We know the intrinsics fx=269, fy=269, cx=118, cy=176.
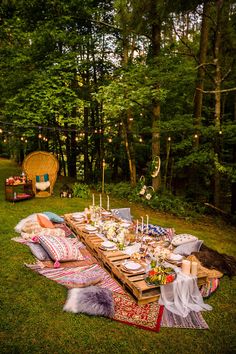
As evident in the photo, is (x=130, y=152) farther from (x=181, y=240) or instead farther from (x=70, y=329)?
(x=70, y=329)

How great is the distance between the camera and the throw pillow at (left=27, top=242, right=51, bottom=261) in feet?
20.3

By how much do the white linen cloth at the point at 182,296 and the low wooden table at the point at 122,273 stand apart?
0.18m

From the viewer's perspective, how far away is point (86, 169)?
1773 cm

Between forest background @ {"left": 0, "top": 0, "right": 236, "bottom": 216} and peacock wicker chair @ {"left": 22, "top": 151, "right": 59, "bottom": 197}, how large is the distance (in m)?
1.07

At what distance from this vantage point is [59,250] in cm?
609

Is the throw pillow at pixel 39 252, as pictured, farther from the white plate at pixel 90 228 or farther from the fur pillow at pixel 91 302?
the fur pillow at pixel 91 302

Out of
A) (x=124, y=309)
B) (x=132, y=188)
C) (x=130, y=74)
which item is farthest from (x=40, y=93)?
(x=124, y=309)

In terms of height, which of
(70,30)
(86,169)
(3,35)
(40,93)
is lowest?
(86,169)

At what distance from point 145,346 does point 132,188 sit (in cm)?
985

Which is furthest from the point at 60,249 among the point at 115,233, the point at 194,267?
the point at 194,267

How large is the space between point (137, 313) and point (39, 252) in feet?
9.42

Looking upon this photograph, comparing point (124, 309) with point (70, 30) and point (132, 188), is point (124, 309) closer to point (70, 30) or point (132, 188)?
point (132, 188)

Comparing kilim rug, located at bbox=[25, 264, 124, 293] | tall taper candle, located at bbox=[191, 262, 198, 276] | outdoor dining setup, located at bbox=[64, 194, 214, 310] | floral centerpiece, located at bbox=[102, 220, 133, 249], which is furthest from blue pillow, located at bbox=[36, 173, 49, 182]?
tall taper candle, located at bbox=[191, 262, 198, 276]

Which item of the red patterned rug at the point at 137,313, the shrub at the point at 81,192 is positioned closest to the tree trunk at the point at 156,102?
the shrub at the point at 81,192
